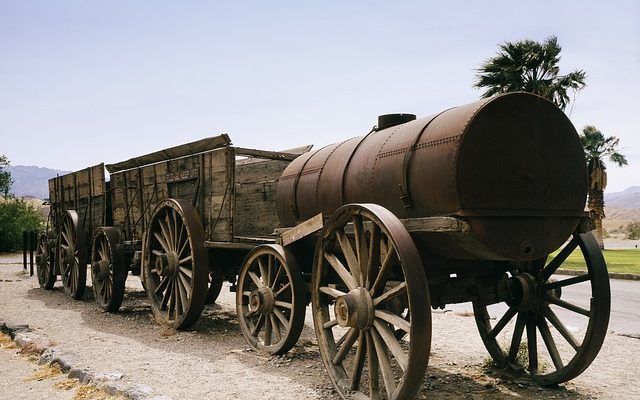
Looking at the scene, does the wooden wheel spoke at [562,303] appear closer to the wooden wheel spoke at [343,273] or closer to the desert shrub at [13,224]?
the wooden wheel spoke at [343,273]

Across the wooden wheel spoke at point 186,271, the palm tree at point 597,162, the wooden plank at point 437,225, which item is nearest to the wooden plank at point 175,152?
the wooden wheel spoke at point 186,271

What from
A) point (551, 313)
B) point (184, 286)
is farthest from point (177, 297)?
point (551, 313)

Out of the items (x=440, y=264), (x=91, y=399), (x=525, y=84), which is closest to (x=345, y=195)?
(x=440, y=264)

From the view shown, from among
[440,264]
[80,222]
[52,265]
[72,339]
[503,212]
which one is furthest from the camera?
[52,265]

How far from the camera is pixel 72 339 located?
707cm

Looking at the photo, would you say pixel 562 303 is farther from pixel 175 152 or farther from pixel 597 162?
pixel 597 162

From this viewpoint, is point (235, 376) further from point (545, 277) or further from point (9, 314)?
point (9, 314)

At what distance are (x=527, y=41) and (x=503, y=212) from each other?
17.7m

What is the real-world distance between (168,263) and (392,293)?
14.2 feet

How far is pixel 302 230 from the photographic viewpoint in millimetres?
5633

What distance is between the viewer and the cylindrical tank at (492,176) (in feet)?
13.3

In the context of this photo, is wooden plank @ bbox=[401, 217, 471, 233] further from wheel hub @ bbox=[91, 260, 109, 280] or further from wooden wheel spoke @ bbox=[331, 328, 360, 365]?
wheel hub @ bbox=[91, 260, 109, 280]

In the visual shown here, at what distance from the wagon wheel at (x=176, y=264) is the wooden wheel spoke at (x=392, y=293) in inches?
133

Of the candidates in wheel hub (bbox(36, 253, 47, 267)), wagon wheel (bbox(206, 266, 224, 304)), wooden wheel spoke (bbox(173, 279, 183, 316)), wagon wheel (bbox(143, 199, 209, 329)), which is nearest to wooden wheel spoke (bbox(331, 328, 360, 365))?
wagon wheel (bbox(143, 199, 209, 329))
